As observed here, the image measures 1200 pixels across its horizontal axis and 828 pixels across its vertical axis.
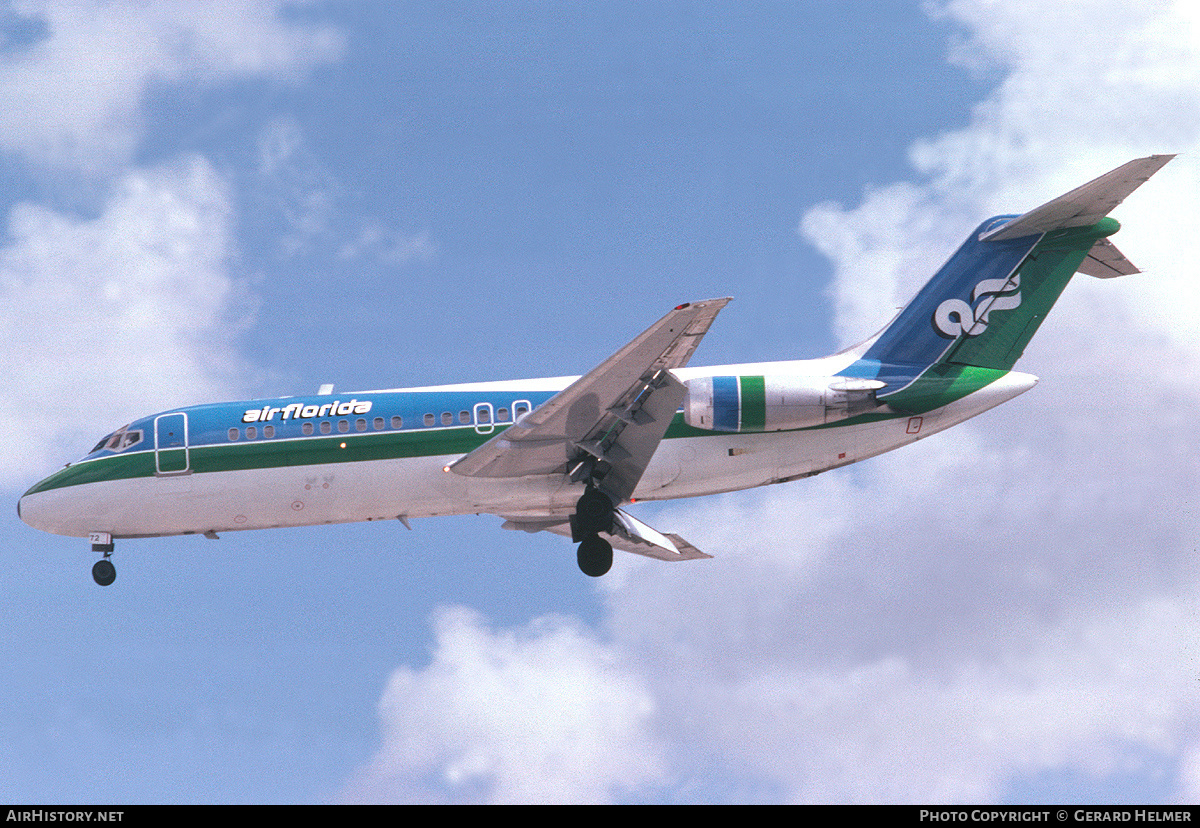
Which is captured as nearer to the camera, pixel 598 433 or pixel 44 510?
pixel 598 433

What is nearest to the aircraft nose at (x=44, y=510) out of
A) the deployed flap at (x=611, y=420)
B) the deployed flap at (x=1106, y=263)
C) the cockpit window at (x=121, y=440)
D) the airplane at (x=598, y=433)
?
the airplane at (x=598, y=433)

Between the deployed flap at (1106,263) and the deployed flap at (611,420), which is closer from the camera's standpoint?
the deployed flap at (611,420)

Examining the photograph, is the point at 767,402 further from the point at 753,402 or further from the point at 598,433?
the point at 598,433

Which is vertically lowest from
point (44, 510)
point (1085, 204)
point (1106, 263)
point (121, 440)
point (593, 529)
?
point (593, 529)

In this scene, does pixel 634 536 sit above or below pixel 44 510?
below

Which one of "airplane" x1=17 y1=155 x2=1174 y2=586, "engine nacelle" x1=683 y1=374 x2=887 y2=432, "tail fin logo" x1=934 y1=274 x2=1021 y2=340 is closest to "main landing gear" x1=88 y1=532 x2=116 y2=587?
"airplane" x1=17 y1=155 x2=1174 y2=586

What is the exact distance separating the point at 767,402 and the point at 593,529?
3661 millimetres

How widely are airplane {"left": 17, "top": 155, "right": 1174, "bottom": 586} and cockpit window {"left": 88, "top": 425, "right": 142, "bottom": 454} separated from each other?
49mm

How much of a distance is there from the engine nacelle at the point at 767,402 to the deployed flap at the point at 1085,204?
450cm

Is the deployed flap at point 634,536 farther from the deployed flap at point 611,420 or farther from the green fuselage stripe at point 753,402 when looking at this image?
the green fuselage stripe at point 753,402

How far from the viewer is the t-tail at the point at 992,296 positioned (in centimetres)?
2442

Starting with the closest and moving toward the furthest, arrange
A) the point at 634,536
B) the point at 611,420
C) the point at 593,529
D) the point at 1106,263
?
the point at 611,420, the point at 593,529, the point at 1106,263, the point at 634,536

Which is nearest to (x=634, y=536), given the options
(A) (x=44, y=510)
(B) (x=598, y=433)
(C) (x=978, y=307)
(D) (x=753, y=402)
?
(B) (x=598, y=433)

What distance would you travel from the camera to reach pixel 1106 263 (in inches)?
994
